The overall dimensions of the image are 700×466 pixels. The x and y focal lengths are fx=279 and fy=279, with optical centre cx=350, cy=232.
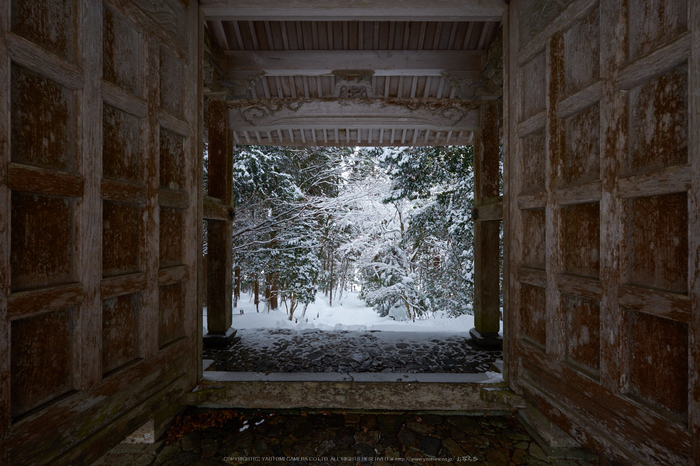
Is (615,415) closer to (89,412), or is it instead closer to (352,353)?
(352,353)

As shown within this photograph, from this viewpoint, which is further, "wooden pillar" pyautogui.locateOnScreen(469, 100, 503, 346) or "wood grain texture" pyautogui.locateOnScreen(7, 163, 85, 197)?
"wooden pillar" pyautogui.locateOnScreen(469, 100, 503, 346)

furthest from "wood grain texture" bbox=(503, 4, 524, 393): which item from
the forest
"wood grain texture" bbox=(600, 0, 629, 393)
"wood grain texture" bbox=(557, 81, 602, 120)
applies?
the forest

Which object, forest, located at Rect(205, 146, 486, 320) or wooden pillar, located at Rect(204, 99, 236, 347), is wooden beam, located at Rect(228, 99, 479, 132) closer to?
wooden pillar, located at Rect(204, 99, 236, 347)

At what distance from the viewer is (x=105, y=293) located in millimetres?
1837

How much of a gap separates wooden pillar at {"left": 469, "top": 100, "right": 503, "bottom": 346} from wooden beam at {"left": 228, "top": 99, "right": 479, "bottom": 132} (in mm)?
222

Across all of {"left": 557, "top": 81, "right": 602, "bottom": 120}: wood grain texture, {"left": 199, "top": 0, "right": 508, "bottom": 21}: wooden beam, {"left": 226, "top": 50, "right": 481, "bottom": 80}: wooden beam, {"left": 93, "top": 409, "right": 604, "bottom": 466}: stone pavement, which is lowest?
{"left": 93, "top": 409, "right": 604, "bottom": 466}: stone pavement

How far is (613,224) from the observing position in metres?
1.75

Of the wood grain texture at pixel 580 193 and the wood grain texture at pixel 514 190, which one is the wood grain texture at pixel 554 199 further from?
the wood grain texture at pixel 514 190

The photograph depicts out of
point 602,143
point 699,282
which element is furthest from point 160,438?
point 602,143

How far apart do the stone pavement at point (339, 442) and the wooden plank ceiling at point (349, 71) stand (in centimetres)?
377

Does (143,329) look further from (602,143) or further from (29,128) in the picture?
(602,143)

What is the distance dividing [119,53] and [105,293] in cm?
167

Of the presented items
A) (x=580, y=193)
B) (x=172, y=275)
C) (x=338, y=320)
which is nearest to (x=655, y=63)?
(x=580, y=193)

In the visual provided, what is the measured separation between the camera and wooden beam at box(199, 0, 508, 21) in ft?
8.95
